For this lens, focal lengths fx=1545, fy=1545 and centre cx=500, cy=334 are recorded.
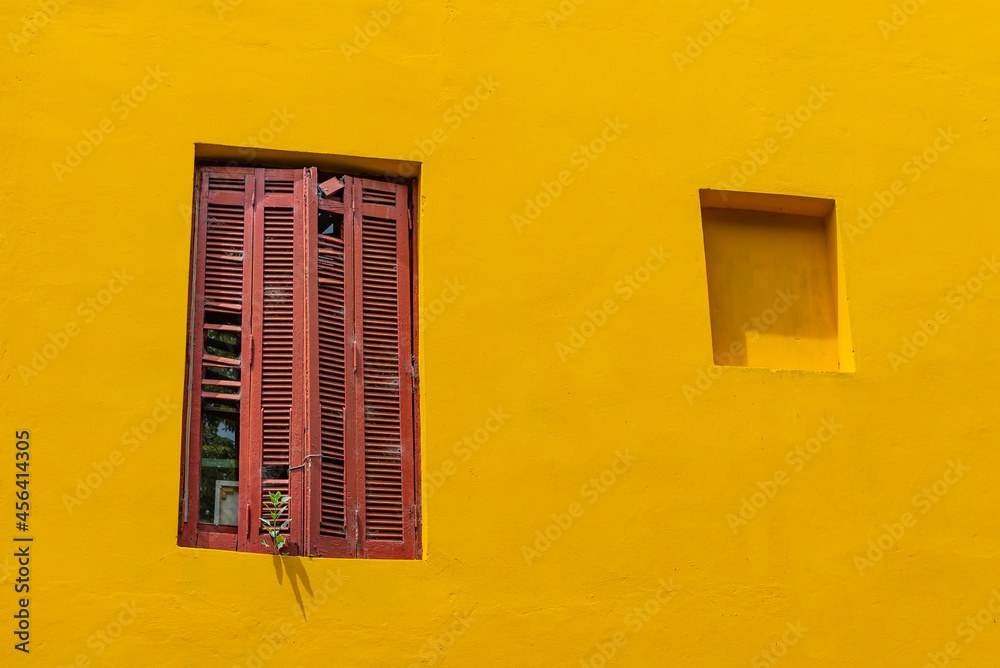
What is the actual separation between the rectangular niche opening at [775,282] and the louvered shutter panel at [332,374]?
8.54 feet

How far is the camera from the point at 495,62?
35.4ft

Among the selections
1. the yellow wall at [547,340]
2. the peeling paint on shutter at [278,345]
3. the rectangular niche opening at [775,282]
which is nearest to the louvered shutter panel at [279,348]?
the peeling paint on shutter at [278,345]

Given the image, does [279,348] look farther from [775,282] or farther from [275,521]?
[775,282]

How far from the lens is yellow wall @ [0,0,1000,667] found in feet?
30.2

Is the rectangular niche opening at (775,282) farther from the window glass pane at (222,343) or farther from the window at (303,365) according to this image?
the window glass pane at (222,343)

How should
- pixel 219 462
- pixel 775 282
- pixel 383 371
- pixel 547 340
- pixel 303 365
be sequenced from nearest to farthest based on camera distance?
pixel 219 462 → pixel 303 365 → pixel 383 371 → pixel 547 340 → pixel 775 282

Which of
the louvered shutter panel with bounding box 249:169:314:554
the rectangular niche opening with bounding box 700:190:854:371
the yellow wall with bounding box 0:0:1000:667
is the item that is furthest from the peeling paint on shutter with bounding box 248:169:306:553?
the rectangular niche opening with bounding box 700:190:854:371

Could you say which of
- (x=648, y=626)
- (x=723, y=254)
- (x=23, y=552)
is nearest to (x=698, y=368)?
(x=723, y=254)

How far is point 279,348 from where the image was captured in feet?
32.4

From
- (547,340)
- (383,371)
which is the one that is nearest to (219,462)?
(383,371)

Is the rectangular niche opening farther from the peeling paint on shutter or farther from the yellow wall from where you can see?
the peeling paint on shutter

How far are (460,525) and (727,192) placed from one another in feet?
10.4

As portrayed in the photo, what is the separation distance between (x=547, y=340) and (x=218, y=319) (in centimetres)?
214

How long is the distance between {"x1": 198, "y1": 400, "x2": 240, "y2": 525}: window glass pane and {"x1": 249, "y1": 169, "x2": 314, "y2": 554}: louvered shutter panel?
0.40ft
